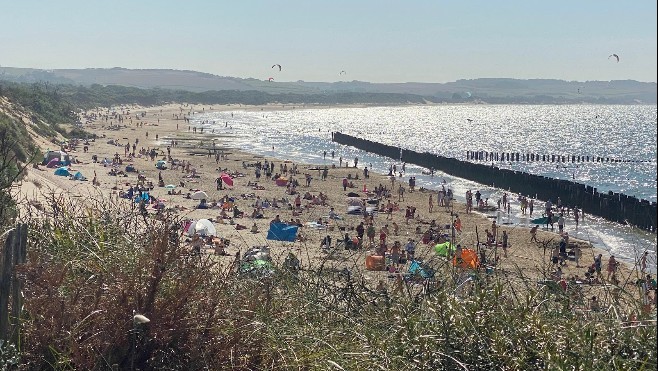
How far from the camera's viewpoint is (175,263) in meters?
5.84

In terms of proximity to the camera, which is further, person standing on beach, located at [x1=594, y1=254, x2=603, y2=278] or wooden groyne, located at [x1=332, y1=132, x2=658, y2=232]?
wooden groyne, located at [x1=332, y1=132, x2=658, y2=232]

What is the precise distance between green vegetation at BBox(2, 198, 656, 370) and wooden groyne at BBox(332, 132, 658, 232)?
23.9 meters

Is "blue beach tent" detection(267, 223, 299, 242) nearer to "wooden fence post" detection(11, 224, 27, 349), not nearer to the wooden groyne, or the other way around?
the wooden groyne

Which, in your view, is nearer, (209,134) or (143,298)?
(143,298)

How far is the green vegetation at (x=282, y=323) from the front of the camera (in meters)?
4.53

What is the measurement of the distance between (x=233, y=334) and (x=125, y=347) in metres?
0.80

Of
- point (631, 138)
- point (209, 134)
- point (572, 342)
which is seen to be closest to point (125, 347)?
point (572, 342)

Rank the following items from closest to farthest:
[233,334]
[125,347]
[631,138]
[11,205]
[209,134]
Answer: [125,347] < [233,334] < [11,205] < [209,134] < [631,138]

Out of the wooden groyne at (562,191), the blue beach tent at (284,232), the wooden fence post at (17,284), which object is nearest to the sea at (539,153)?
the wooden groyne at (562,191)

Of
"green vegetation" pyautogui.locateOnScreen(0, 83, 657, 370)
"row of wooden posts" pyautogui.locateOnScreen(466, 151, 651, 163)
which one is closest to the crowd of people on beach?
"green vegetation" pyautogui.locateOnScreen(0, 83, 657, 370)

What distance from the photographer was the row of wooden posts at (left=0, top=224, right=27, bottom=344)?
5324 mm

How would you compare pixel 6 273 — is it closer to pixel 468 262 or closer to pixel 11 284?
pixel 11 284

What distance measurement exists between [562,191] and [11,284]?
35.7 m

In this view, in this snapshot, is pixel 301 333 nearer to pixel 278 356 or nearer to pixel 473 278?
pixel 278 356
